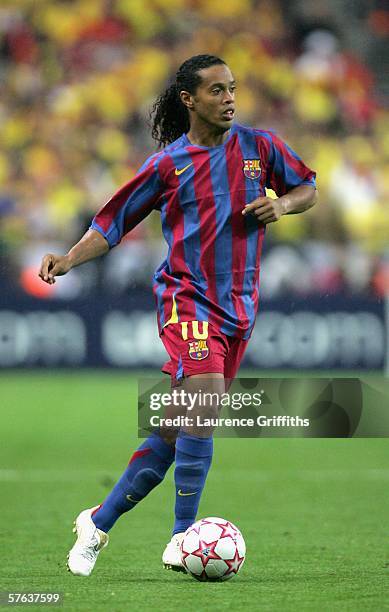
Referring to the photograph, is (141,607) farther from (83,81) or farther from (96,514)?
(83,81)

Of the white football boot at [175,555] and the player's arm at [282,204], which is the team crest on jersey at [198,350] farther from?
the white football boot at [175,555]

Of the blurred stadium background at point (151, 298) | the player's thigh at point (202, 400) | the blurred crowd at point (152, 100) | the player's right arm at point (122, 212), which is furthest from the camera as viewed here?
the blurred crowd at point (152, 100)

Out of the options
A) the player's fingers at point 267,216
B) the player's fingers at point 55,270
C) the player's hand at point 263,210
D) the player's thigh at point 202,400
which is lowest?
the player's thigh at point 202,400

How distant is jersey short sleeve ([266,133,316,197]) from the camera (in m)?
4.79

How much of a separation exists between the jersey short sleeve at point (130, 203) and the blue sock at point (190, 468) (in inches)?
35.0

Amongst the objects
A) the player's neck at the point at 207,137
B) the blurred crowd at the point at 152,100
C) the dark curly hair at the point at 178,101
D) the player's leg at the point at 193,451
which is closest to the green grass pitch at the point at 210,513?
the player's leg at the point at 193,451

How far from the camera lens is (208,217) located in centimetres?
464

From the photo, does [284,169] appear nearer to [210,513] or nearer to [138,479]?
[138,479]

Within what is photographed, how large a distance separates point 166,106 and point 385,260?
393 inches

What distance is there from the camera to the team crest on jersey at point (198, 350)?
4.42 m

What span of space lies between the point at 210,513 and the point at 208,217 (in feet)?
6.87

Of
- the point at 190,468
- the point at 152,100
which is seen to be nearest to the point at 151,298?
the point at 152,100

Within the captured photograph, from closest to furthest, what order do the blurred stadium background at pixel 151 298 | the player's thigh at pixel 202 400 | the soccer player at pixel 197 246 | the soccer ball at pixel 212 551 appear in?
the soccer ball at pixel 212 551
the player's thigh at pixel 202 400
the soccer player at pixel 197 246
the blurred stadium background at pixel 151 298

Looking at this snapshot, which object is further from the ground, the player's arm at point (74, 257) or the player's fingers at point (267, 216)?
the player's fingers at point (267, 216)
